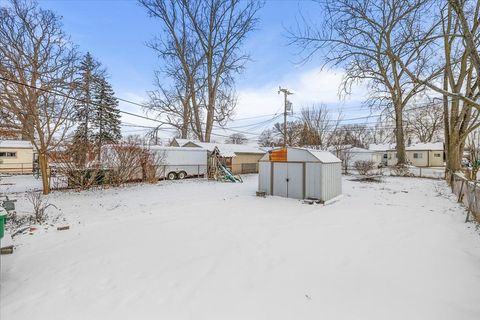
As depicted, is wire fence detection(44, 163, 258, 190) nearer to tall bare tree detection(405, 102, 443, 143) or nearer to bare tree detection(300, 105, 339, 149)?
bare tree detection(300, 105, 339, 149)

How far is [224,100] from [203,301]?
22.6m

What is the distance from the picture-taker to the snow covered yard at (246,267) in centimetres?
289

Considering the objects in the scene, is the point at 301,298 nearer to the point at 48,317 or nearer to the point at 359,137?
the point at 48,317

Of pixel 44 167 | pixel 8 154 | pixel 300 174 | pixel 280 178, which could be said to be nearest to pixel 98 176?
pixel 44 167

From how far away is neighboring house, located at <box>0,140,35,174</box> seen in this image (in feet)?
72.2

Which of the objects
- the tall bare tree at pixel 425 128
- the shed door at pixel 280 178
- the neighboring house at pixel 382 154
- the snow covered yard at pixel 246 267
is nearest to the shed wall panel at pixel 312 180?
the shed door at pixel 280 178

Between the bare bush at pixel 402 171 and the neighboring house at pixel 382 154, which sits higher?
the neighboring house at pixel 382 154

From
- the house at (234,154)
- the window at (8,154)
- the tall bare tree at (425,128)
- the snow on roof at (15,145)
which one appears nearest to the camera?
the house at (234,154)

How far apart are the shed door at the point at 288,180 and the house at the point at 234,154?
8933 mm

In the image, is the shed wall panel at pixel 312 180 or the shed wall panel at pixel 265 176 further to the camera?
the shed wall panel at pixel 265 176

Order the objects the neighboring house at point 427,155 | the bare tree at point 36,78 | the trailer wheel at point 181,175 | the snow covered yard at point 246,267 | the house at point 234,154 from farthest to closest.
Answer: the neighboring house at point 427,155
the house at point 234,154
the trailer wheel at point 181,175
the bare tree at point 36,78
the snow covered yard at point 246,267

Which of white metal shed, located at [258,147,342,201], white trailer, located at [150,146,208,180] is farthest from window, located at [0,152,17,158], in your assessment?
white metal shed, located at [258,147,342,201]

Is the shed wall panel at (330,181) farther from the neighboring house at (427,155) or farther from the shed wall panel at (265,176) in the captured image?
the neighboring house at (427,155)

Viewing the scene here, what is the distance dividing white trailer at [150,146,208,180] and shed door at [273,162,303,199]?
8379 millimetres
